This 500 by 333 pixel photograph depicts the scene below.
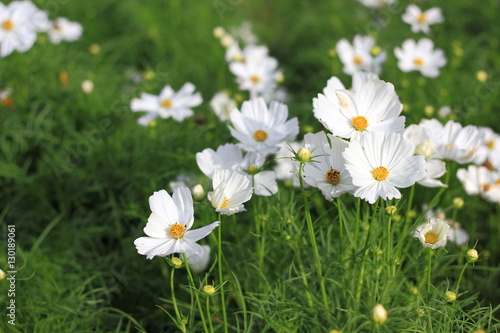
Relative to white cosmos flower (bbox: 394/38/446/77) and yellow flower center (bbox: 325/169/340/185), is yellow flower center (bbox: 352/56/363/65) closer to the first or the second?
white cosmos flower (bbox: 394/38/446/77)

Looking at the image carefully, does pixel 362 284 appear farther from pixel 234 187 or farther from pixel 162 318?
pixel 162 318

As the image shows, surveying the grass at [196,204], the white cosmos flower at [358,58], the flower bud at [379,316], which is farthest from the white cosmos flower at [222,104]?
the flower bud at [379,316]

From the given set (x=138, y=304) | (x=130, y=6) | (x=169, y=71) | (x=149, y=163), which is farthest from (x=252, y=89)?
(x=130, y=6)

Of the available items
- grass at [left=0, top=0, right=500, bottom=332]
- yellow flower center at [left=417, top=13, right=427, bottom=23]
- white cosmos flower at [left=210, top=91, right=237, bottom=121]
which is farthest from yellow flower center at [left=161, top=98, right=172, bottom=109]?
yellow flower center at [left=417, top=13, right=427, bottom=23]

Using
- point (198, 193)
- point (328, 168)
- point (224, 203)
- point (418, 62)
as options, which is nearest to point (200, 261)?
point (198, 193)

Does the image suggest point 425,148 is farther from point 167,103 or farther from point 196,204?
point 167,103

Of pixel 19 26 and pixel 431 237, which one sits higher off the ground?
pixel 19 26
